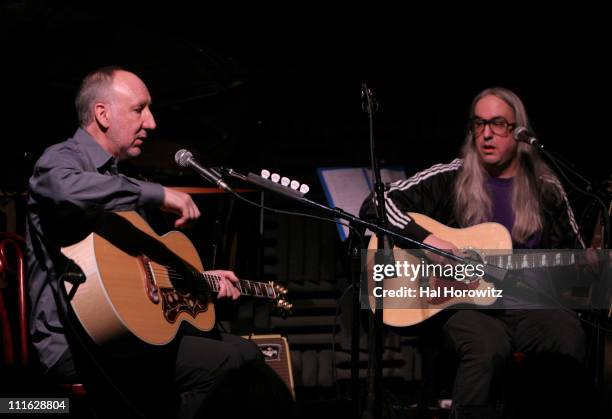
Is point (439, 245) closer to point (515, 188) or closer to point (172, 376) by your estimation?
point (515, 188)

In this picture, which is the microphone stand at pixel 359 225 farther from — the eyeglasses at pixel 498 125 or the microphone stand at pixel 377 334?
the eyeglasses at pixel 498 125

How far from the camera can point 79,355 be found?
2.68 metres

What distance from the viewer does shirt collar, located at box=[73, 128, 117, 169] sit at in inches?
116

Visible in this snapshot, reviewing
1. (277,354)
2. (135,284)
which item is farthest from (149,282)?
(277,354)

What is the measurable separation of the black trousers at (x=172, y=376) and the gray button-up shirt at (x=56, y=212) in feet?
0.56

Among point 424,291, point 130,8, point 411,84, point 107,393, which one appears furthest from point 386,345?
point 130,8

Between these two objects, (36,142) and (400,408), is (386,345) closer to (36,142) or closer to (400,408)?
(400,408)

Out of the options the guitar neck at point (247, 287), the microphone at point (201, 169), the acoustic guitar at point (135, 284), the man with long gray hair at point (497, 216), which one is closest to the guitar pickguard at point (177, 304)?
the acoustic guitar at point (135, 284)

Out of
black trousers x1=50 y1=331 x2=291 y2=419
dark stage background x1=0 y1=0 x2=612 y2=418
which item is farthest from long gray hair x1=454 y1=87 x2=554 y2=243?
black trousers x1=50 y1=331 x2=291 y2=419

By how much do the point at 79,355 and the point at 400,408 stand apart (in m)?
2.33

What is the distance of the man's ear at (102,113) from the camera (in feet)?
10.0

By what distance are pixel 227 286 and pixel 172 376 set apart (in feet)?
1.95

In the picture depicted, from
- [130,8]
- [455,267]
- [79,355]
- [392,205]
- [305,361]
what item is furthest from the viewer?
[305,361]

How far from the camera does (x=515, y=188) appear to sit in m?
3.87
